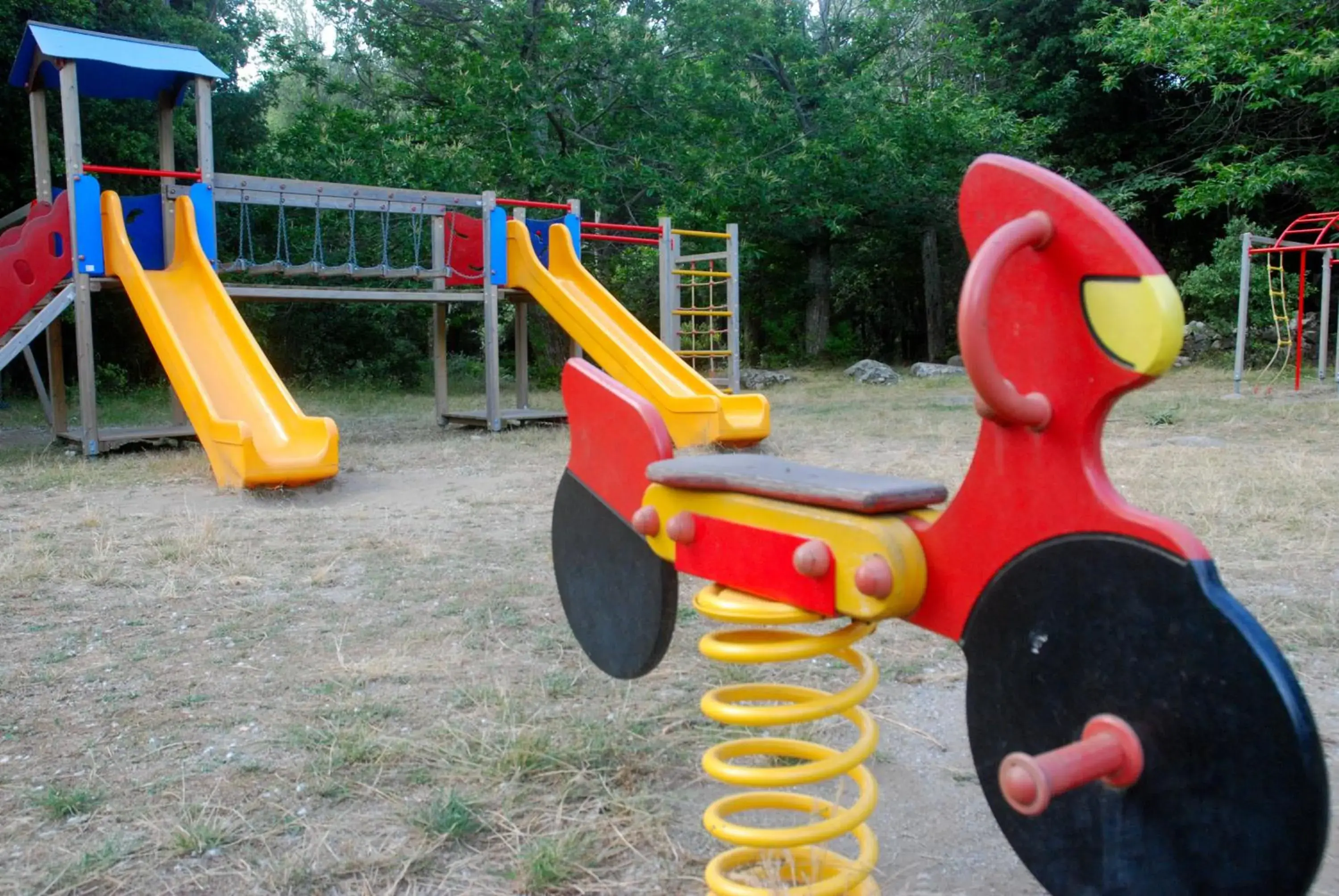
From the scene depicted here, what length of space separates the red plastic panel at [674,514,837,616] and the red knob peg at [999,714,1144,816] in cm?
38

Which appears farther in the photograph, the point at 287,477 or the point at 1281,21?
the point at 1281,21

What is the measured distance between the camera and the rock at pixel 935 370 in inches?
609

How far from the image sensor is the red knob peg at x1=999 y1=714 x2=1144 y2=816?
1132 mm

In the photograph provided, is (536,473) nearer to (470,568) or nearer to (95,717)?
(470,568)

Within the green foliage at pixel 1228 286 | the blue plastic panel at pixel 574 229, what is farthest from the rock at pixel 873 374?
the blue plastic panel at pixel 574 229

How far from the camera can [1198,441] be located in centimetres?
763

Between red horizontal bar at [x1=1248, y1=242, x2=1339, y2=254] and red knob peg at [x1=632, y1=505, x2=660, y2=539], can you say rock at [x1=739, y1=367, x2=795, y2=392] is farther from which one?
red knob peg at [x1=632, y1=505, x2=660, y2=539]

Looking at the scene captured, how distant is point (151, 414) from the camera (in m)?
11.9

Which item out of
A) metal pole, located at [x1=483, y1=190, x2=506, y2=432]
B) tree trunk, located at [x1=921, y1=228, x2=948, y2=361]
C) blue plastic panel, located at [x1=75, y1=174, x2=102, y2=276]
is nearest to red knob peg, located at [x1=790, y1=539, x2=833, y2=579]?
blue plastic panel, located at [x1=75, y1=174, x2=102, y2=276]

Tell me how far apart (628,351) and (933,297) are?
1185 cm

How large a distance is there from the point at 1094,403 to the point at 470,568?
3.23 meters

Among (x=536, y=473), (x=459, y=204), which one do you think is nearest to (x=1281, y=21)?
(x=459, y=204)

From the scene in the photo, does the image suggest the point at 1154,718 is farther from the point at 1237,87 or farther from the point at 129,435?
the point at 1237,87

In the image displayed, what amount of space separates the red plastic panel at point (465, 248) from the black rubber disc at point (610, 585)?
772 centimetres
